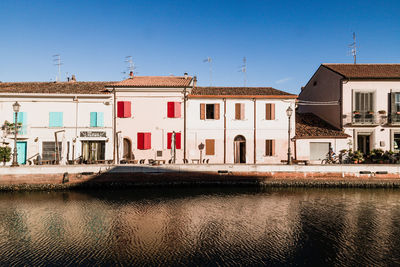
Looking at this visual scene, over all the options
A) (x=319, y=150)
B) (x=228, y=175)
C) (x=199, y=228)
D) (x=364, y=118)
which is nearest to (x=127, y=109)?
(x=228, y=175)

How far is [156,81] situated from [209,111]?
237 inches

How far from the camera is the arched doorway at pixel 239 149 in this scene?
24.0 meters

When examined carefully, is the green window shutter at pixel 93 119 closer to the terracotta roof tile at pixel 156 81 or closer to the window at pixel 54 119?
the window at pixel 54 119

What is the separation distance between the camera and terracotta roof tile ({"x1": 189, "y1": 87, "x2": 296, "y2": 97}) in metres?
24.0

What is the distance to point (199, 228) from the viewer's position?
10766 mm

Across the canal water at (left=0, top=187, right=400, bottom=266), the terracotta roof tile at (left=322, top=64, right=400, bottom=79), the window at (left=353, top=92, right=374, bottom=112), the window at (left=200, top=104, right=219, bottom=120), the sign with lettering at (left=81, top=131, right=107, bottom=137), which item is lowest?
the canal water at (left=0, top=187, right=400, bottom=266)

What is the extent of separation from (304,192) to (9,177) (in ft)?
65.1

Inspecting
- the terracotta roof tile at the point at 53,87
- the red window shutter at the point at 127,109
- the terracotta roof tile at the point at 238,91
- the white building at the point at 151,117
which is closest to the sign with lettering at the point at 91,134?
the white building at the point at 151,117

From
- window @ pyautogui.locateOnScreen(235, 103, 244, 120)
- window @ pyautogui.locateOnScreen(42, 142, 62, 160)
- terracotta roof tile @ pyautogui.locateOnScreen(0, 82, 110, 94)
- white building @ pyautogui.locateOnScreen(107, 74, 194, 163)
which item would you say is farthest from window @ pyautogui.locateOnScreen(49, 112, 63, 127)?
window @ pyautogui.locateOnScreen(235, 103, 244, 120)

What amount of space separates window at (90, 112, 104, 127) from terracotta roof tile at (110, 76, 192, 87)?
122 inches

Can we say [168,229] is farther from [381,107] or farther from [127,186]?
[381,107]

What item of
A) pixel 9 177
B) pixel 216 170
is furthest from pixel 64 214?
pixel 216 170

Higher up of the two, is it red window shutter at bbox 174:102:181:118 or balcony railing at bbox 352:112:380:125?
red window shutter at bbox 174:102:181:118

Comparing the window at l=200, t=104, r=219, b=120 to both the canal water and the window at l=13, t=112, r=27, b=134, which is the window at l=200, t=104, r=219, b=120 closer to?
the canal water
